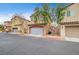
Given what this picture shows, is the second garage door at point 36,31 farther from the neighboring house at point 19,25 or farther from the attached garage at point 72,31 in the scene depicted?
the attached garage at point 72,31

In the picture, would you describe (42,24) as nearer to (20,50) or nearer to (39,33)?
(39,33)

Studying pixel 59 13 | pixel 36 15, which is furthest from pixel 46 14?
pixel 59 13

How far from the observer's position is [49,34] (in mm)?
5906

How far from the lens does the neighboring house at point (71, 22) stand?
5680 mm

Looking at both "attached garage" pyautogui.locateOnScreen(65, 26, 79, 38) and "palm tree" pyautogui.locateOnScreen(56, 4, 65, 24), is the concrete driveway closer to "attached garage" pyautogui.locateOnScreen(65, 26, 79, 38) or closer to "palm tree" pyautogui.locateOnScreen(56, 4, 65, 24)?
"attached garage" pyautogui.locateOnScreen(65, 26, 79, 38)

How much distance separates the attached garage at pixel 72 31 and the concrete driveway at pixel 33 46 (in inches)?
13.0

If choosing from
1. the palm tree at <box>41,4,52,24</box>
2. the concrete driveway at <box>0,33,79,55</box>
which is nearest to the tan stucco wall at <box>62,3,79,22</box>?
the palm tree at <box>41,4,52,24</box>

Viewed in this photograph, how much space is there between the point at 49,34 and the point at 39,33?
15.0 inches

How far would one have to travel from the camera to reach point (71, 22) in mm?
5777

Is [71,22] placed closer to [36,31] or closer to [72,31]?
[72,31]

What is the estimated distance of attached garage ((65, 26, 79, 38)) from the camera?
226 inches

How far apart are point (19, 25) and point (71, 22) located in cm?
186

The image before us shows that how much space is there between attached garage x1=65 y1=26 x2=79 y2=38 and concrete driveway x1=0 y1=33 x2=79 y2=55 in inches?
13.0
